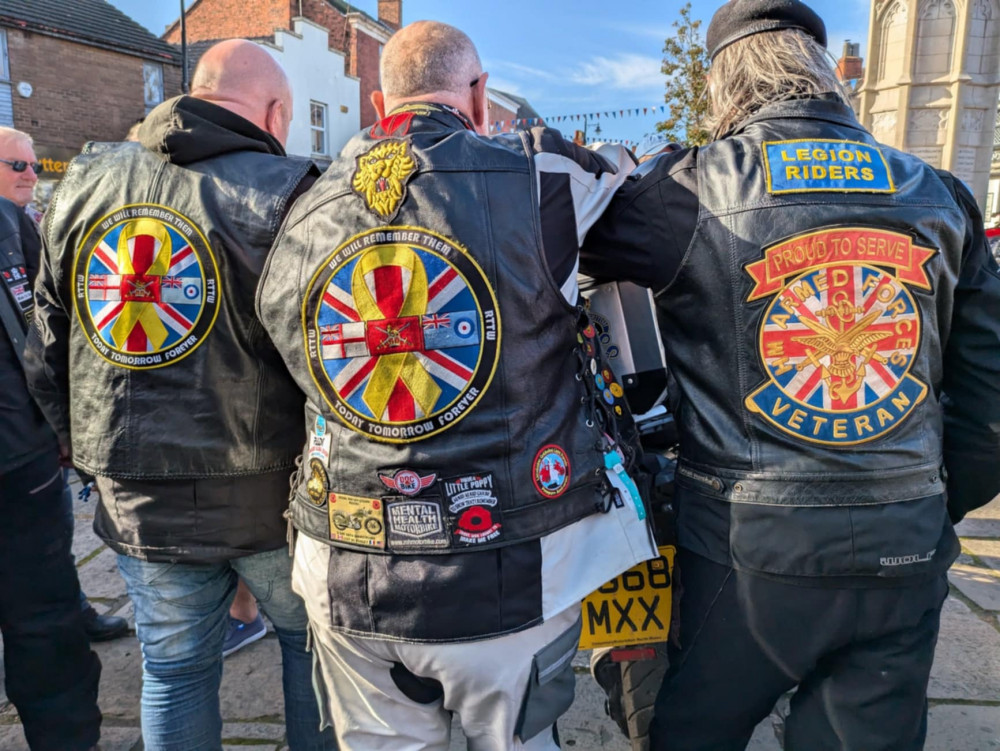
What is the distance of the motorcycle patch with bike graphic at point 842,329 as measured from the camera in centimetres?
153

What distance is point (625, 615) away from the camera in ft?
6.07

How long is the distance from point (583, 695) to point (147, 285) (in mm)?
2261

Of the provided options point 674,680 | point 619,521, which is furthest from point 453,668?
point 674,680

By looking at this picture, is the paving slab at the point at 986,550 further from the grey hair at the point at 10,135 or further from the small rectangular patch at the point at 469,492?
the grey hair at the point at 10,135

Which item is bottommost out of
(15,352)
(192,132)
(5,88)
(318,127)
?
(15,352)

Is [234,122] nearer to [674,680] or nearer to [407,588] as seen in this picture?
[407,588]

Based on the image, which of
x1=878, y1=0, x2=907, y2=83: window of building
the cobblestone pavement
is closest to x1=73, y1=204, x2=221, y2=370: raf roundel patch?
the cobblestone pavement

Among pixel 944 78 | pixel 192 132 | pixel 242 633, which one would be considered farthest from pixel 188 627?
pixel 944 78

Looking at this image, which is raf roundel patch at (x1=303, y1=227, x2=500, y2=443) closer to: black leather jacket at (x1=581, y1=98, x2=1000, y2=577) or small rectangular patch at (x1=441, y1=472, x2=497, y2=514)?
small rectangular patch at (x1=441, y1=472, x2=497, y2=514)

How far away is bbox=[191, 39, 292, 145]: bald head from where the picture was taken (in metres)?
1.98

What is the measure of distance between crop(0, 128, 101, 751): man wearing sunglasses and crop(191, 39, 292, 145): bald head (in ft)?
3.66

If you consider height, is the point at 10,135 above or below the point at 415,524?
above

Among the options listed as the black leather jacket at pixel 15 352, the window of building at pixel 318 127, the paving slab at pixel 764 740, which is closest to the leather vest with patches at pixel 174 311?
the black leather jacket at pixel 15 352

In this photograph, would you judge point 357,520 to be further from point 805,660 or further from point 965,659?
point 965,659
